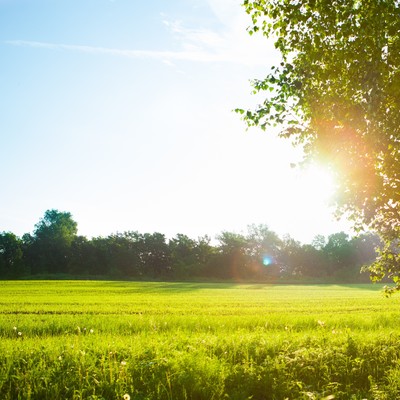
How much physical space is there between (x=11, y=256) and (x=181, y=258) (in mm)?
42391

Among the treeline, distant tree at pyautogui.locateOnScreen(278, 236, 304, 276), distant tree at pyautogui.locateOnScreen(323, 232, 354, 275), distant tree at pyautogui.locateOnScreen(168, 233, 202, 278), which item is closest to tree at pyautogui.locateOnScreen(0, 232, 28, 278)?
the treeline

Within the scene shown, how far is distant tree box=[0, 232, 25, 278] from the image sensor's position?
305 ft

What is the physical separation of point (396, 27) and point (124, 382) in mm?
8995

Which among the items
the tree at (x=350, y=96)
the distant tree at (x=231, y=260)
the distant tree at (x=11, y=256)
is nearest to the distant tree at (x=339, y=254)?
the distant tree at (x=231, y=260)

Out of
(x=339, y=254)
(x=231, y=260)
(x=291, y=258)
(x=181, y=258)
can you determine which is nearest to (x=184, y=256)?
(x=181, y=258)

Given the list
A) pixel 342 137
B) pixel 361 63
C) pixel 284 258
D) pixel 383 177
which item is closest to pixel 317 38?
pixel 361 63

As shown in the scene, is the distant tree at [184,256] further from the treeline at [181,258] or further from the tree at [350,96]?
the tree at [350,96]

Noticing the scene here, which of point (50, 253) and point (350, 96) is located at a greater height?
point (350, 96)

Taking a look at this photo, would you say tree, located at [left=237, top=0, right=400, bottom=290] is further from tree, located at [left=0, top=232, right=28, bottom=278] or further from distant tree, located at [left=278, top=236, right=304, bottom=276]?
distant tree, located at [left=278, top=236, right=304, bottom=276]

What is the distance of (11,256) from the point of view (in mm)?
97562

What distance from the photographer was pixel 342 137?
10.1 metres

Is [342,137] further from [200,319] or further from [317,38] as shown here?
[200,319]

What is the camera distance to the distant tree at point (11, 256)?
93.1 meters

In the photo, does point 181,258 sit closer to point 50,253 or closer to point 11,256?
point 50,253
